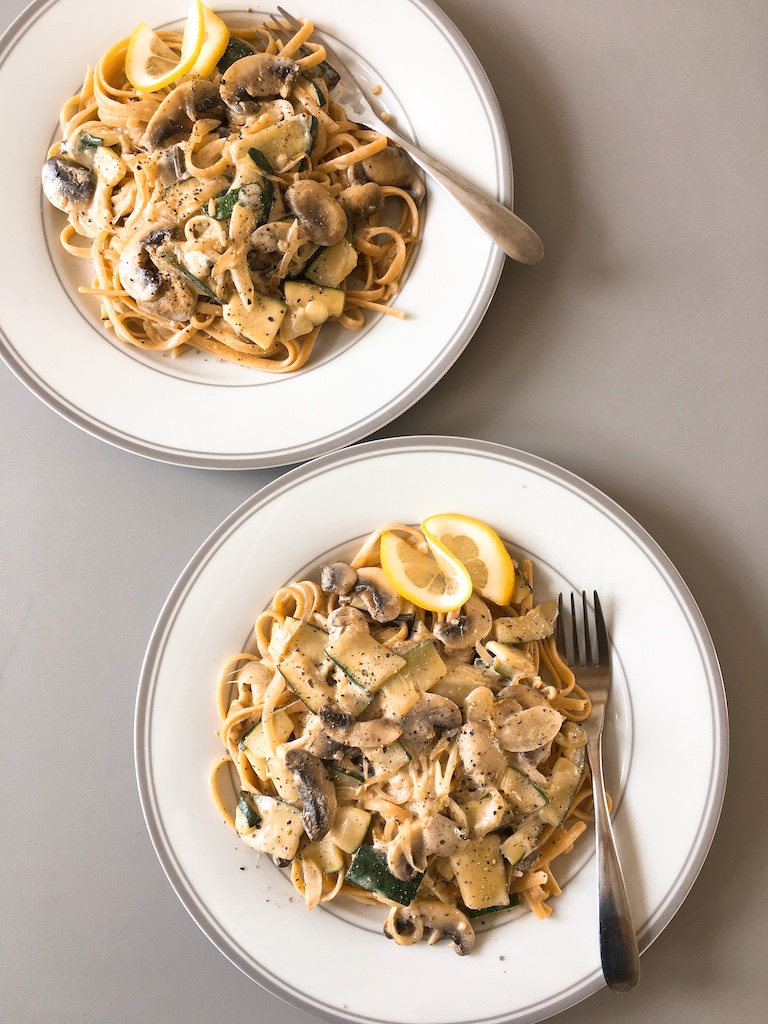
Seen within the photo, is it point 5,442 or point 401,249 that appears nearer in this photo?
point 401,249

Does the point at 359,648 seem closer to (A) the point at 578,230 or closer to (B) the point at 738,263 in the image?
(A) the point at 578,230

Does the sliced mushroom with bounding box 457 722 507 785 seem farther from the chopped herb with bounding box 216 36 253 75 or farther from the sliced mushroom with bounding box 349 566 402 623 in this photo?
the chopped herb with bounding box 216 36 253 75

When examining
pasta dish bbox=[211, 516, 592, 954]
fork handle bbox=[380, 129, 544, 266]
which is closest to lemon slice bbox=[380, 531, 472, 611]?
pasta dish bbox=[211, 516, 592, 954]

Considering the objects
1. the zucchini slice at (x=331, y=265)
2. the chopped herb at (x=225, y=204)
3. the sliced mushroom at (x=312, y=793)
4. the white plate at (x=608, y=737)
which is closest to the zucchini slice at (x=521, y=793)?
the white plate at (x=608, y=737)

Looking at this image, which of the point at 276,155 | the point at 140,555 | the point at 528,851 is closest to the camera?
the point at 528,851

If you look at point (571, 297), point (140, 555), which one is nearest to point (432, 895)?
point (140, 555)

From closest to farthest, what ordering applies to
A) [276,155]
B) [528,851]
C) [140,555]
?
[528,851] < [276,155] < [140,555]
